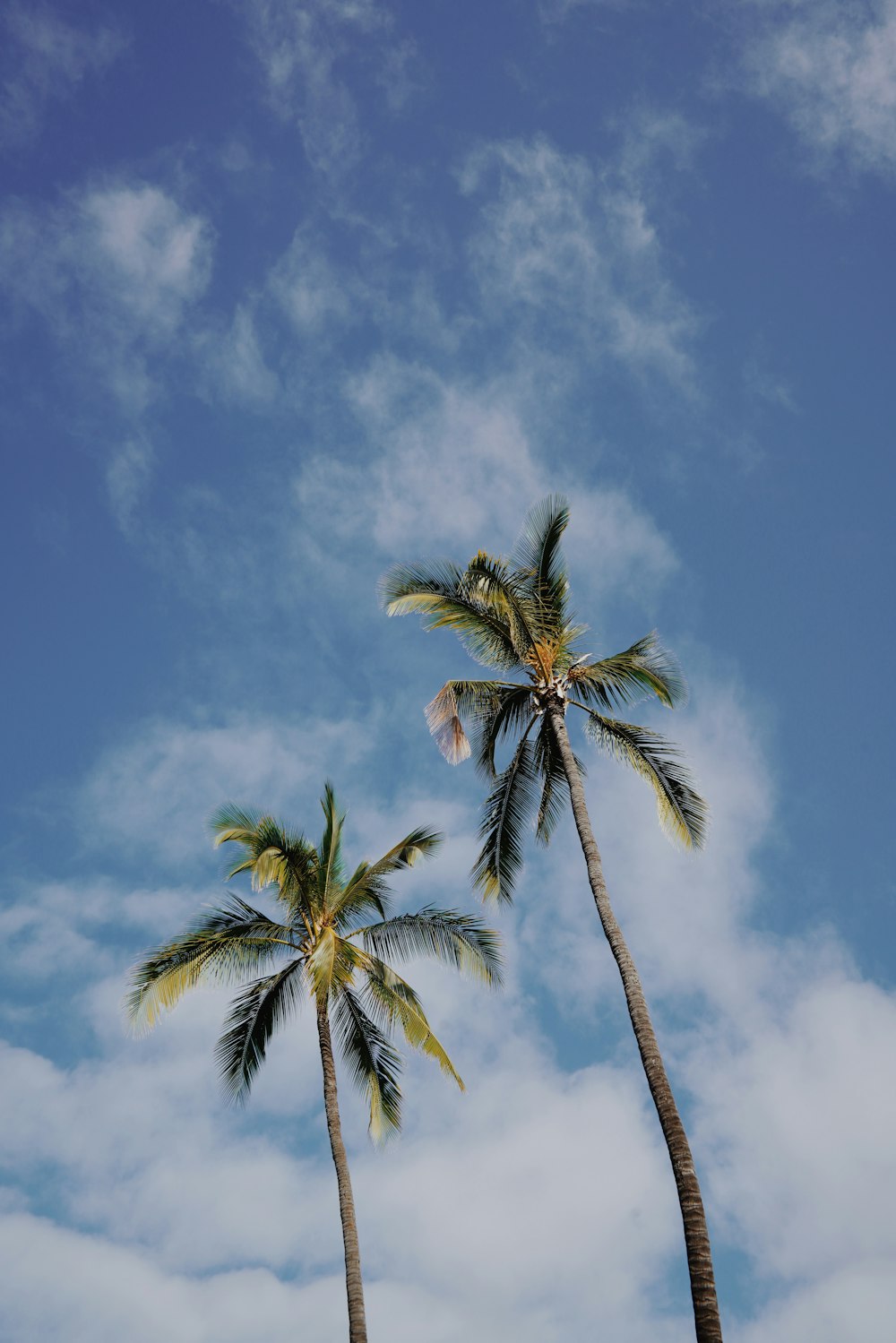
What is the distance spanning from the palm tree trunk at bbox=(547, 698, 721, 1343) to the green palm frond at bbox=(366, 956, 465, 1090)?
480 centimetres

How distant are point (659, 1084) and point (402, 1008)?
21.2ft

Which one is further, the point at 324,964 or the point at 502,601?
the point at 502,601

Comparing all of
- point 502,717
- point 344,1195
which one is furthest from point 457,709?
point 344,1195

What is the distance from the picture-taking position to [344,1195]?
18.4 meters

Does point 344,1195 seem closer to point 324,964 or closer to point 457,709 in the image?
point 324,964

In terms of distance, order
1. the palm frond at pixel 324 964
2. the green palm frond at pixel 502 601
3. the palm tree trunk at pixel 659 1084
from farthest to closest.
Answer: the green palm frond at pixel 502 601, the palm frond at pixel 324 964, the palm tree trunk at pixel 659 1084

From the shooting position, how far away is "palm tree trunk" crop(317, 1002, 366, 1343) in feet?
56.5

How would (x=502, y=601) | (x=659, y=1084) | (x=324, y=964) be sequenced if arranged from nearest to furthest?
(x=659, y=1084) → (x=324, y=964) → (x=502, y=601)

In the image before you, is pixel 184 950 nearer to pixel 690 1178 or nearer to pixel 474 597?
pixel 474 597

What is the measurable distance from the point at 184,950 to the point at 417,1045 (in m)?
4.41

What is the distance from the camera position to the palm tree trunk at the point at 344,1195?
17.2 meters

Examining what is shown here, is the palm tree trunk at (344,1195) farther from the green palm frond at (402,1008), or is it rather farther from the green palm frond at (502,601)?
the green palm frond at (502,601)

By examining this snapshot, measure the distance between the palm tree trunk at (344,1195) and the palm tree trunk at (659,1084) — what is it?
243 inches

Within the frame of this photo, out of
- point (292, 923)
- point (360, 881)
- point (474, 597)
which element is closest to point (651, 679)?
point (474, 597)
